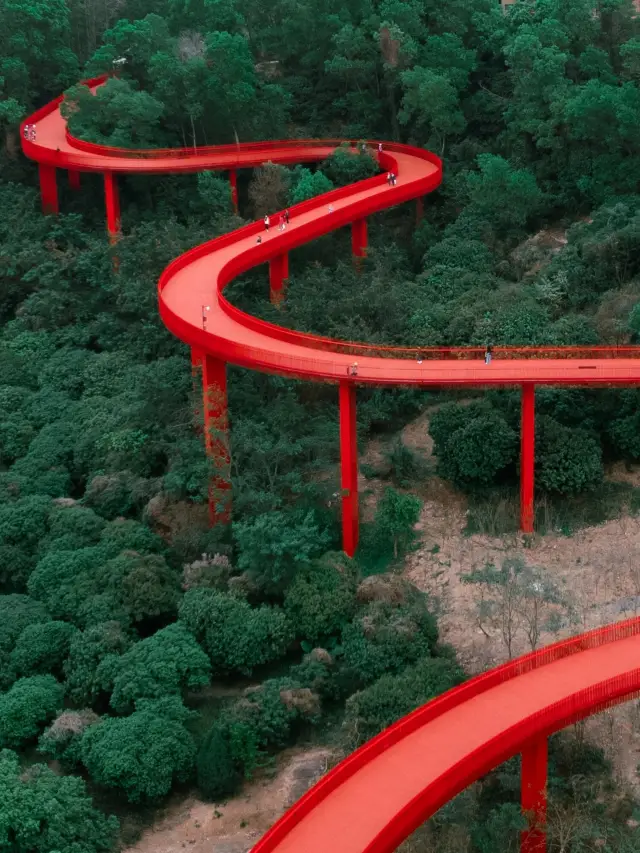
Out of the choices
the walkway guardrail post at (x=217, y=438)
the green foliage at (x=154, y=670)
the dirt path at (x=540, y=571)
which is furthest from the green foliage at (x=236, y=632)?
the walkway guardrail post at (x=217, y=438)

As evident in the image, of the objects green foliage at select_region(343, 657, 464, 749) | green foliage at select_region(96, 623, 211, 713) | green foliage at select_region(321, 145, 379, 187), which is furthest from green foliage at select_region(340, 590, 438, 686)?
green foliage at select_region(321, 145, 379, 187)

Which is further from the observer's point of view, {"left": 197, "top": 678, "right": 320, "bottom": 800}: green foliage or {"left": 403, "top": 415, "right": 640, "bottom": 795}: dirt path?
{"left": 403, "top": 415, "right": 640, "bottom": 795}: dirt path

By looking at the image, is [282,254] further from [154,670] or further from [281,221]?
[154,670]

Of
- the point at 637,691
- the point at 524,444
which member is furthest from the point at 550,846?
the point at 524,444

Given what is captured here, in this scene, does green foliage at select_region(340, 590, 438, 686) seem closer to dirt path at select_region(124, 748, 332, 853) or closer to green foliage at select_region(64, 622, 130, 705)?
dirt path at select_region(124, 748, 332, 853)

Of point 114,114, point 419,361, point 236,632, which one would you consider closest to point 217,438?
point 419,361

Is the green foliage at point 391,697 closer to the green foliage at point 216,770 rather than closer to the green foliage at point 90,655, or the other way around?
the green foliage at point 216,770

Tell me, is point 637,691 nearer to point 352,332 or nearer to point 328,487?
point 328,487
